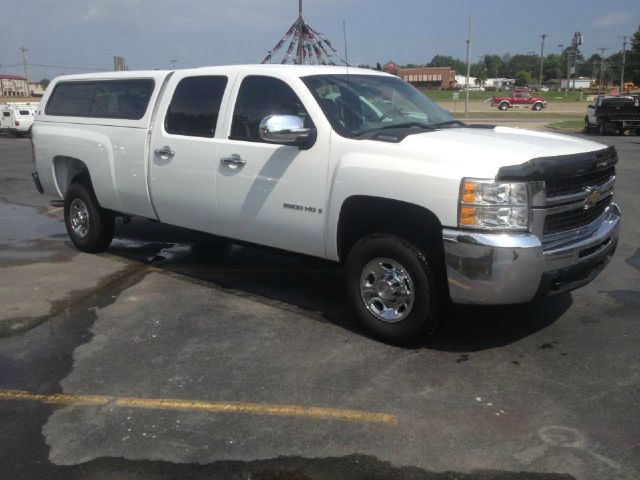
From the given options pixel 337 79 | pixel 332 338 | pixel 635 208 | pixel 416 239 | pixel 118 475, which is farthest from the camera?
pixel 635 208

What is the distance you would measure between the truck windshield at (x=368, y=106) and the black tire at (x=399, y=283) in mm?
862

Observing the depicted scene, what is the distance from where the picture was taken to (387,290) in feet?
15.3

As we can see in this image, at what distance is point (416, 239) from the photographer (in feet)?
15.0

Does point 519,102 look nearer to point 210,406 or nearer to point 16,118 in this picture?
point 16,118

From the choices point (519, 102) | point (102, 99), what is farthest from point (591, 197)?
point (519, 102)

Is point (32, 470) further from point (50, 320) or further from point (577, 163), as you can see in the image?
point (577, 163)

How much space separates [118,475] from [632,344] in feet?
11.8

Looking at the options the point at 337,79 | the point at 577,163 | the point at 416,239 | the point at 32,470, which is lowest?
the point at 32,470

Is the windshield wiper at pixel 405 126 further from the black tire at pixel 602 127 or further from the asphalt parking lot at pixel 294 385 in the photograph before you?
the black tire at pixel 602 127

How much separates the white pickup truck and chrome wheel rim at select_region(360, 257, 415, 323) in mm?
10

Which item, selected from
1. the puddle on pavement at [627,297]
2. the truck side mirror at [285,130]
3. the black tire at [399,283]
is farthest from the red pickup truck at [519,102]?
the black tire at [399,283]

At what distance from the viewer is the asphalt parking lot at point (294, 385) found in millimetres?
3297

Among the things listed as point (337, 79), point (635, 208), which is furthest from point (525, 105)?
point (337, 79)

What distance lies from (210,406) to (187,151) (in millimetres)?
2686
